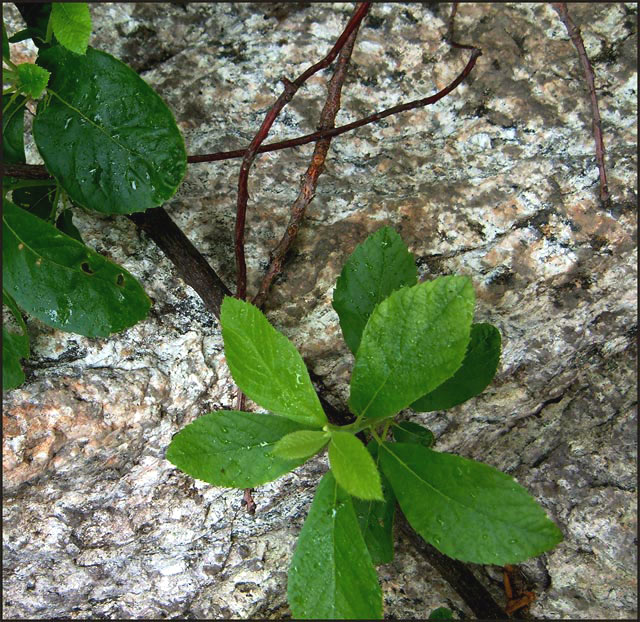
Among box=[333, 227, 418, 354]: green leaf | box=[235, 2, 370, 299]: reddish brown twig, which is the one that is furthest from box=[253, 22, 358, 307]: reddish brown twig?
box=[333, 227, 418, 354]: green leaf

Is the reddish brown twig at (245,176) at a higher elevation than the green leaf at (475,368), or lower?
higher

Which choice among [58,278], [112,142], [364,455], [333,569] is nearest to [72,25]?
[112,142]

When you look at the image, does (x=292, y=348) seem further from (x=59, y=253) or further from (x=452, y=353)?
(x=59, y=253)

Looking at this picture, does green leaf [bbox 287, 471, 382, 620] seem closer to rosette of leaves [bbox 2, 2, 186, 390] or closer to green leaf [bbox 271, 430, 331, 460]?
green leaf [bbox 271, 430, 331, 460]

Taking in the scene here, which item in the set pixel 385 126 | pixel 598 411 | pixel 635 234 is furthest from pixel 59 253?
pixel 598 411

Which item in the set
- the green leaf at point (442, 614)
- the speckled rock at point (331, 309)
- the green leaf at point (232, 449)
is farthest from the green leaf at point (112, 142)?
the green leaf at point (442, 614)

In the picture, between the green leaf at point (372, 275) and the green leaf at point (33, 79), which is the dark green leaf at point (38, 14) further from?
the green leaf at point (372, 275)

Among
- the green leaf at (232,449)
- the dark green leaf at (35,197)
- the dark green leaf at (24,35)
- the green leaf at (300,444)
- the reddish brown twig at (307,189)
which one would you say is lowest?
the green leaf at (300,444)
